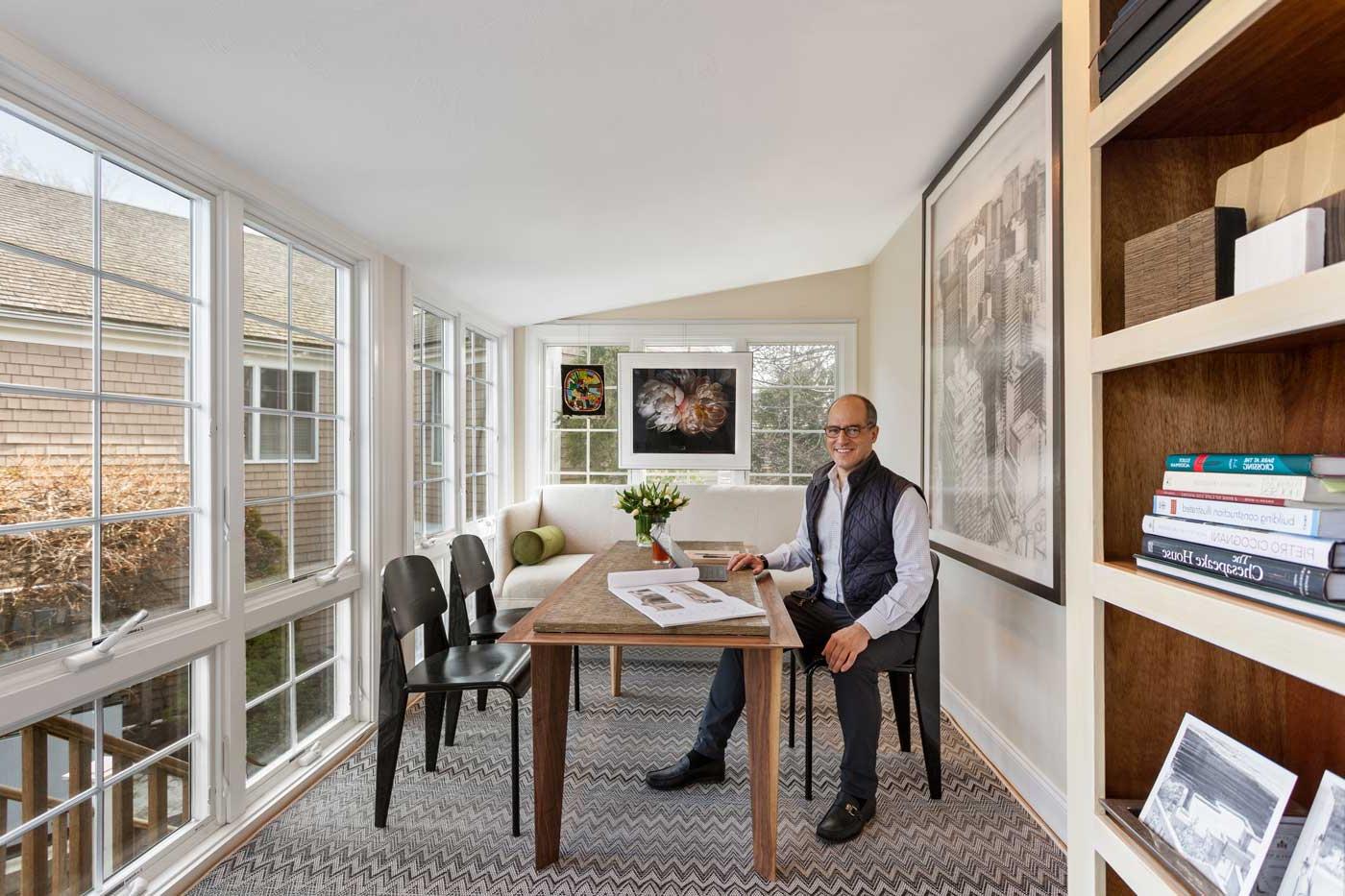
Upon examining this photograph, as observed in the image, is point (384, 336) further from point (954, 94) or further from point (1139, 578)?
point (1139, 578)

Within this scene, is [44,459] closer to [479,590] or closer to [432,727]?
[432,727]

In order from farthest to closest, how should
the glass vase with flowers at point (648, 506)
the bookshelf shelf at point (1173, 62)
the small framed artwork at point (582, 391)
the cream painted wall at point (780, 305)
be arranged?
the small framed artwork at point (582, 391), the cream painted wall at point (780, 305), the glass vase with flowers at point (648, 506), the bookshelf shelf at point (1173, 62)

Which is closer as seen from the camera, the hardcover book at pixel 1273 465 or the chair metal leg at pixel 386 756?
the hardcover book at pixel 1273 465

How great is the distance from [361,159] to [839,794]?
2594 millimetres

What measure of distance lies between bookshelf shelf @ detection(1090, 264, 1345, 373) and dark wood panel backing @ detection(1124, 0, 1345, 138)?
1.14 feet

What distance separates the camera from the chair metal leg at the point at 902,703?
7.98 ft

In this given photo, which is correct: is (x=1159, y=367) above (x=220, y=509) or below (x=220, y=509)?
above

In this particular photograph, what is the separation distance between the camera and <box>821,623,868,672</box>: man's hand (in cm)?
199

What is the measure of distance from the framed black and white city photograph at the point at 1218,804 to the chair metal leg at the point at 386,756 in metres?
1.99

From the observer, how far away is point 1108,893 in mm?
1099

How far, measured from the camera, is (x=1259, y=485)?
2.75 ft

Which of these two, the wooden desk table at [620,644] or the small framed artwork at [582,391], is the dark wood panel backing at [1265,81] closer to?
the wooden desk table at [620,644]

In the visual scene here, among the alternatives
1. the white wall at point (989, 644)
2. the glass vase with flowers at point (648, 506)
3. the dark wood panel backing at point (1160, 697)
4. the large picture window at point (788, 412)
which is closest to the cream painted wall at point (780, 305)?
the large picture window at point (788, 412)

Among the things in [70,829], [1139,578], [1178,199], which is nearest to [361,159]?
[70,829]
